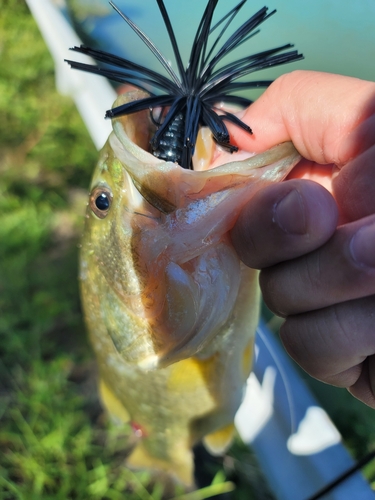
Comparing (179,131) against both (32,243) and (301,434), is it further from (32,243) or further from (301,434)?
(32,243)

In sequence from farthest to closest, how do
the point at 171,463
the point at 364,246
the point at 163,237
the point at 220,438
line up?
the point at 171,463, the point at 220,438, the point at 163,237, the point at 364,246

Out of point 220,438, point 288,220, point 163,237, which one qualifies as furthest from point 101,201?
point 220,438

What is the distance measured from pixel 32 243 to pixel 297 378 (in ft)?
5.89

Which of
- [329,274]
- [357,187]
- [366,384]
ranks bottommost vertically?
[366,384]

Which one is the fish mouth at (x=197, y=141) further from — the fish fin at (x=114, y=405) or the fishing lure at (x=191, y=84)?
the fish fin at (x=114, y=405)

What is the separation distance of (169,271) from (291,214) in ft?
0.78

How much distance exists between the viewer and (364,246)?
1.97 ft

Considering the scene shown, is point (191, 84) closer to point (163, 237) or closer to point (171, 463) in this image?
point (163, 237)

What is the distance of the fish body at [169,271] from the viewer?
2.21ft

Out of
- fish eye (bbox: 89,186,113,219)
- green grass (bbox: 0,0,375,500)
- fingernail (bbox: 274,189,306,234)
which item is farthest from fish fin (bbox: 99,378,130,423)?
fingernail (bbox: 274,189,306,234)

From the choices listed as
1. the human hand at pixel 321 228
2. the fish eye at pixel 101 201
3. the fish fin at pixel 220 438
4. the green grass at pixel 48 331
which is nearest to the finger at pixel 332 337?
the human hand at pixel 321 228

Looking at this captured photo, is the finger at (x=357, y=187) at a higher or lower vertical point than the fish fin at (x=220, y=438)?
higher

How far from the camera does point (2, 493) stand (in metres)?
1.66

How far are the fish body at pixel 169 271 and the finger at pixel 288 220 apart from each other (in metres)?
0.05
